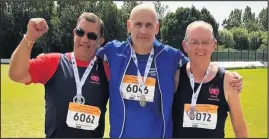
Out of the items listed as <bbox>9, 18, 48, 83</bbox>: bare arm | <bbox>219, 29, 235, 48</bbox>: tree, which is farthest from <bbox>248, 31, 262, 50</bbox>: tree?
<bbox>9, 18, 48, 83</bbox>: bare arm

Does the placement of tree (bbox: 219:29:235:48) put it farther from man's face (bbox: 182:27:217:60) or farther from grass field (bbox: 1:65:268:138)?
man's face (bbox: 182:27:217:60)

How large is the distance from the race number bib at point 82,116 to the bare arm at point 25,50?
1.92 feet

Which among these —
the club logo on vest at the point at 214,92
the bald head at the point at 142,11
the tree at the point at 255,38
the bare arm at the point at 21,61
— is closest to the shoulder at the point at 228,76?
the club logo on vest at the point at 214,92

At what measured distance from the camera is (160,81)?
360 centimetres

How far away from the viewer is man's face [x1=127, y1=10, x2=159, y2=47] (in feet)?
11.9

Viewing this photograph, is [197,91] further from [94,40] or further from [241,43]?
[241,43]

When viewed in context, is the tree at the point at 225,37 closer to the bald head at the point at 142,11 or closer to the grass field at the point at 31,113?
the grass field at the point at 31,113

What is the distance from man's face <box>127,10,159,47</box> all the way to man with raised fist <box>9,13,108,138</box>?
45 centimetres

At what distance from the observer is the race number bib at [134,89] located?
3594 millimetres

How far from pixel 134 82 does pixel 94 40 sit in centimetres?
63

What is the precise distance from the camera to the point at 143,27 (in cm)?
361

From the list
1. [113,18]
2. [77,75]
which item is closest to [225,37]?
[113,18]

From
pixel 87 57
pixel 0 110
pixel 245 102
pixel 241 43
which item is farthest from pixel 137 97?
pixel 241 43

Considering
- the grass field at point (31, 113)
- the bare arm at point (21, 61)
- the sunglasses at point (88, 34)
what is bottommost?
the grass field at point (31, 113)
